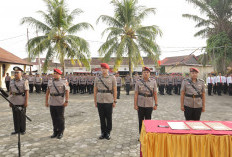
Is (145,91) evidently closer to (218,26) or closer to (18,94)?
(18,94)

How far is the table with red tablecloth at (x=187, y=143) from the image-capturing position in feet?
7.66

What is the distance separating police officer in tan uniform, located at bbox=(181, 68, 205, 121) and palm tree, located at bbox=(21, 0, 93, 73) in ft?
38.7

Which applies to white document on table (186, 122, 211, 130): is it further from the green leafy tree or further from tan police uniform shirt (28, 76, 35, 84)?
the green leafy tree

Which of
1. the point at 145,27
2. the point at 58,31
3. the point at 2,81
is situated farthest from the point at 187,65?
the point at 2,81

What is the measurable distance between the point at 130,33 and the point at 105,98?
1194 cm

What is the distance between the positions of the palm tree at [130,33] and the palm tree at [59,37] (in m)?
1.80

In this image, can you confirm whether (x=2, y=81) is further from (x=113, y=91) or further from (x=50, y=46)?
(x=113, y=91)

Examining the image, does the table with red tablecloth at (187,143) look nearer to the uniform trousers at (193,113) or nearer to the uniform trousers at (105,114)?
the uniform trousers at (193,113)

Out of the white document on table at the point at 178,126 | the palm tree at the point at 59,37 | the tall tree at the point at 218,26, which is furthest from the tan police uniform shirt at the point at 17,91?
the tall tree at the point at 218,26

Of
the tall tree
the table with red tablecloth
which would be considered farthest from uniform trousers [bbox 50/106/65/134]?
the tall tree

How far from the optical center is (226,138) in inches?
91.4

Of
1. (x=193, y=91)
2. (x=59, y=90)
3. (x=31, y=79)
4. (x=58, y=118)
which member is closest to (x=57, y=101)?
(x=59, y=90)

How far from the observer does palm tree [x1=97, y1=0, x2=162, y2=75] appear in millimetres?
14570

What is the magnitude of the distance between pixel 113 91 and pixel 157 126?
6.08 ft
